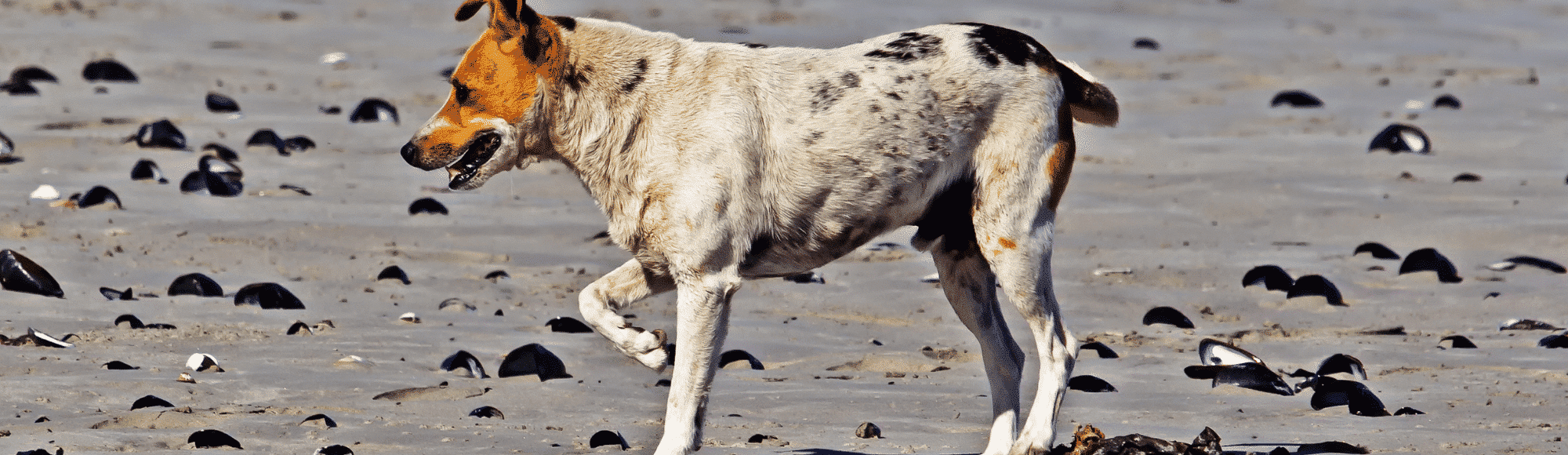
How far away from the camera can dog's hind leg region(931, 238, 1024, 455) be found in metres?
6.28

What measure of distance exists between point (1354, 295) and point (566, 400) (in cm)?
439

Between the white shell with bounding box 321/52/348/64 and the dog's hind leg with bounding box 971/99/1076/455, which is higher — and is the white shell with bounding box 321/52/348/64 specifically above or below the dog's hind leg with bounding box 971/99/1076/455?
above

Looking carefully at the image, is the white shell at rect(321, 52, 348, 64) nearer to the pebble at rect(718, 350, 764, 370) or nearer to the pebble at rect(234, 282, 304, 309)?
the pebble at rect(234, 282, 304, 309)

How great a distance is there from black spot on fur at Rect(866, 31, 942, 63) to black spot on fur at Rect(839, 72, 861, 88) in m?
0.12

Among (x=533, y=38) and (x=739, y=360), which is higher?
(x=533, y=38)

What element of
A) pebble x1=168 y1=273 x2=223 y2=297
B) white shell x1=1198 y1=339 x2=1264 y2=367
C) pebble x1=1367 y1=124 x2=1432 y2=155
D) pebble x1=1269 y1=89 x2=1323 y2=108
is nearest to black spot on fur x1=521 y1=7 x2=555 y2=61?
white shell x1=1198 y1=339 x2=1264 y2=367

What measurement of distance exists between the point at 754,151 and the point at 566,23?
0.72m

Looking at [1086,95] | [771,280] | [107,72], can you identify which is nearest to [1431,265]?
[771,280]

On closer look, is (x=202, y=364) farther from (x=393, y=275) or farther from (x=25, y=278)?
(x=393, y=275)

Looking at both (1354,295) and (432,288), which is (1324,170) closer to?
(1354,295)

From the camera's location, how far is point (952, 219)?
6.14 meters

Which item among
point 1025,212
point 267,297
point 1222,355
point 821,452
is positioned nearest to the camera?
point 1025,212

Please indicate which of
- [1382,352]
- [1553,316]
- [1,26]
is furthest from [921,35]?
[1,26]

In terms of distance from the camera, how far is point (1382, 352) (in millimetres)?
8016
